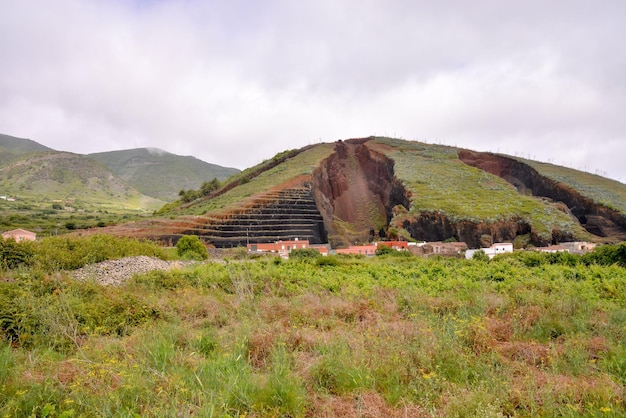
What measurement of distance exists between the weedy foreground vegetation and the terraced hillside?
85.1 ft

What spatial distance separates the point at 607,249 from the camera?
1998 cm

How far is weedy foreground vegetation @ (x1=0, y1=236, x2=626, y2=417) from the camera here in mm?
3764

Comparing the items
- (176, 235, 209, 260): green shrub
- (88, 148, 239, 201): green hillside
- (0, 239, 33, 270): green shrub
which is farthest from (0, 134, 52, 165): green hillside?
(0, 239, 33, 270): green shrub

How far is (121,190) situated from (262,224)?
10818 centimetres

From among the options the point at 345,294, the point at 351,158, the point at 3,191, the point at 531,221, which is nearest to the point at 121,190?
the point at 3,191

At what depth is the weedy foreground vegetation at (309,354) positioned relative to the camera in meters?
3.76

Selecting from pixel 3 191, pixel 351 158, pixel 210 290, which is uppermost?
pixel 351 158

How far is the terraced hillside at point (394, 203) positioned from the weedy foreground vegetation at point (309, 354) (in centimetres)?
2594

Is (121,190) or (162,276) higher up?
(121,190)

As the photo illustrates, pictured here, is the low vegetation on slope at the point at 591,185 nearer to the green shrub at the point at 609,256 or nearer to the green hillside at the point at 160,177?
the green shrub at the point at 609,256

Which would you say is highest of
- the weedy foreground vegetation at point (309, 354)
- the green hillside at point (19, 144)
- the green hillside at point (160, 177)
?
the green hillside at point (19, 144)

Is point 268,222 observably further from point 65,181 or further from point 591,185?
point 65,181

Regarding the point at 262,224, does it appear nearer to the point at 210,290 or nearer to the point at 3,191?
the point at 210,290

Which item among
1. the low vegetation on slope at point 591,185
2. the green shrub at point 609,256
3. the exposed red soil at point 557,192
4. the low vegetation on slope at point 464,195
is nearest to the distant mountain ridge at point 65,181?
the low vegetation on slope at point 464,195
